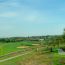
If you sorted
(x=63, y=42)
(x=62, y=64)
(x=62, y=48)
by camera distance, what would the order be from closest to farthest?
(x=62, y=64) → (x=63, y=42) → (x=62, y=48)

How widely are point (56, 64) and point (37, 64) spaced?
2.82m

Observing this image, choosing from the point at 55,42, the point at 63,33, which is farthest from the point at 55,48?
the point at 63,33

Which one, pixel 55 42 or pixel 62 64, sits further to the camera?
pixel 55 42

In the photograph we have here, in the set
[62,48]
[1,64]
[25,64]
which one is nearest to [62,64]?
[25,64]

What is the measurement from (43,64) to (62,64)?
2735mm

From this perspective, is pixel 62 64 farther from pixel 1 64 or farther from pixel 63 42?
pixel 63 42

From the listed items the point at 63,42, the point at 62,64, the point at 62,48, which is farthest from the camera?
the point at 62,48

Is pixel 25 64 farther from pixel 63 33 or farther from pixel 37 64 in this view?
pixel 63 33

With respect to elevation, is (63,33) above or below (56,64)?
above

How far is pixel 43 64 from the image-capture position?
3025 cm

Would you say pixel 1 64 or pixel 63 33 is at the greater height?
pixel 63 33

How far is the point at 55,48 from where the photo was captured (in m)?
59.5

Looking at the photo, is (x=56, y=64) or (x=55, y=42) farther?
(x=55, y=42)

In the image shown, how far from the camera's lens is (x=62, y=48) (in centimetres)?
5728
